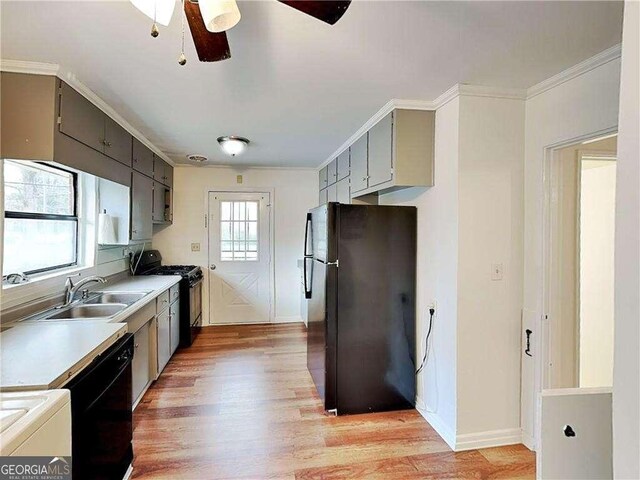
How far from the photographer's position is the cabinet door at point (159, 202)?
159 inches

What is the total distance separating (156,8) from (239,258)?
13.8 feet

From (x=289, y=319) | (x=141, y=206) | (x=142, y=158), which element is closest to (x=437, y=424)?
(x=289, y=319)

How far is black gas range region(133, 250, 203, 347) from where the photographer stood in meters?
4.07

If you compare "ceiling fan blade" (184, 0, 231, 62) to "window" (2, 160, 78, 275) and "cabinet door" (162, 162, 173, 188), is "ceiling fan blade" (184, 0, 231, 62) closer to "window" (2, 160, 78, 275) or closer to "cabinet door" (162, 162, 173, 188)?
"window" (2, 160, 78, 275)

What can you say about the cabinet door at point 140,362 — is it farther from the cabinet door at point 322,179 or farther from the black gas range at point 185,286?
the cabinet door at point 322,179

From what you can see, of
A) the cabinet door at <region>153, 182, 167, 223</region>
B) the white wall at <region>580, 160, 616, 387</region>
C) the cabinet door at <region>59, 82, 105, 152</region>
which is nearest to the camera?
the cabinet door at <region>59, 82, 105, 152</region>

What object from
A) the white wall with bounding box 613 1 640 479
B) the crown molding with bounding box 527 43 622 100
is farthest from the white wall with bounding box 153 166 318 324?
the white wall with bounding box 613 1 640 479

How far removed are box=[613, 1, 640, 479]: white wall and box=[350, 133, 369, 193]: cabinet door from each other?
2385 mm

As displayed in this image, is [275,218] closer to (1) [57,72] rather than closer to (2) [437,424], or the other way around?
(1) [57,72]

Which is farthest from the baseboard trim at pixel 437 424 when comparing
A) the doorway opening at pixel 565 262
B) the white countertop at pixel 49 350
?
the white countertop at pixel 49 350

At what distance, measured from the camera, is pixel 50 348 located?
1598mm

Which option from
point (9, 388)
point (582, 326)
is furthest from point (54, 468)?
point (582, 326)

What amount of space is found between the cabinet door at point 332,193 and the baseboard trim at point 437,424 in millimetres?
2356

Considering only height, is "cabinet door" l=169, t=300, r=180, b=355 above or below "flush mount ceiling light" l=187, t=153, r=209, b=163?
below
